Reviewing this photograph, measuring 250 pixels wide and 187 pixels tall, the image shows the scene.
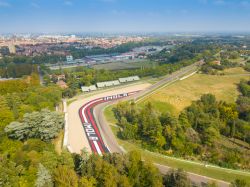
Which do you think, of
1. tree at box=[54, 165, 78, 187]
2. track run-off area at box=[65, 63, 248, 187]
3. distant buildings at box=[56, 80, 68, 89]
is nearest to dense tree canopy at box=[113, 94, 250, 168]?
track run-off area at box=[65, 63, 248, 187]

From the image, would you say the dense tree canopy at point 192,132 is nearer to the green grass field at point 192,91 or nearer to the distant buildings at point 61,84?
the green grass field at point 192,91

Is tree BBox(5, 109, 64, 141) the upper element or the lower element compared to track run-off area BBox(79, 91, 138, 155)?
upper

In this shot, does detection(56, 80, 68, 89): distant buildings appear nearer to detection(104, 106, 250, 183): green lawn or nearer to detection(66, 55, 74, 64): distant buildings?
detection(104, 106, 250, 183): green lawn

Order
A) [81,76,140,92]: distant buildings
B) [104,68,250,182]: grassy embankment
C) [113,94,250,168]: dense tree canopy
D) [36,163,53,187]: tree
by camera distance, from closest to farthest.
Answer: [36,163,53,187]: tree → [104,68,250,182]: grassy embankment → [113,94,250,168]: dense tree canopy → [81,76,140,92]: distant buildings

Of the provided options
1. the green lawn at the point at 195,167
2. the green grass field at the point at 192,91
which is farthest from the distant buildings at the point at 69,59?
the green lawn at the point at 195,167

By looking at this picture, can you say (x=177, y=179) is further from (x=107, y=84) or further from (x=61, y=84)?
(x=61, y=84)

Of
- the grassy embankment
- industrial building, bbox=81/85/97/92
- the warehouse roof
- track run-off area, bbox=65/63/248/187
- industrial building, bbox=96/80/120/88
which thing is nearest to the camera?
the grassy embankment

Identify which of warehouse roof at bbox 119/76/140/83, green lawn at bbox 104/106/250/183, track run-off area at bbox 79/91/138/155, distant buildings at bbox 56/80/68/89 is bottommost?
green lawn at bbox 104/106/250/183

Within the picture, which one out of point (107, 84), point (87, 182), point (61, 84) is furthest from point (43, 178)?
point (61, 84)
